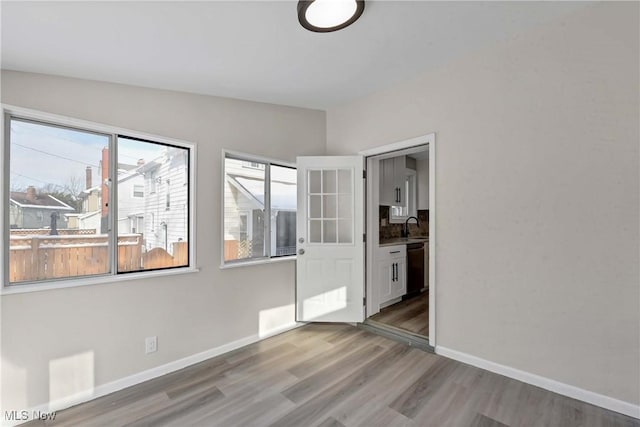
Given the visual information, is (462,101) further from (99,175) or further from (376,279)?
(99,175)

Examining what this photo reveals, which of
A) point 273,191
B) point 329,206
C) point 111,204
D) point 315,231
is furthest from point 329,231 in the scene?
point 111,204

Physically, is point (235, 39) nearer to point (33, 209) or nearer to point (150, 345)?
point (33, 209)

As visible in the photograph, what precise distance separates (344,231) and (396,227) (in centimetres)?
207

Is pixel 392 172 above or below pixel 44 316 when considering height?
above

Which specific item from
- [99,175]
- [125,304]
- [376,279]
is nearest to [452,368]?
[376,279]

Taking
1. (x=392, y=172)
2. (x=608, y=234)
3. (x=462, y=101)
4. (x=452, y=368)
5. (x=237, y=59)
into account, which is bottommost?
(x=452, y=368)

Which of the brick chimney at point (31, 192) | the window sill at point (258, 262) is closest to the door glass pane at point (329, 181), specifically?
the window sill at point (258, 262)

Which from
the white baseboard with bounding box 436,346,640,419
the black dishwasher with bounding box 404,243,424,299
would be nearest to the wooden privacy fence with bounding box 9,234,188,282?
the white baseboard with bounding box 436,346,640,419

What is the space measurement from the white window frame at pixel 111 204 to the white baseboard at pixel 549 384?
2.53 m

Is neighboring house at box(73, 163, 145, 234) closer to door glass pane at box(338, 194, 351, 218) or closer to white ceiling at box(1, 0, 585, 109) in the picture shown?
white ceiling at box(1, 0, 585, 109)

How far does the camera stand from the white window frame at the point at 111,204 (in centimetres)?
180

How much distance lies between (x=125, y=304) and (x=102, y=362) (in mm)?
425

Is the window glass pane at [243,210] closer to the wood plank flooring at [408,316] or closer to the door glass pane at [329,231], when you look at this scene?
the door glass pane at [329,231]

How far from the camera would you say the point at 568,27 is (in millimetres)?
1990
